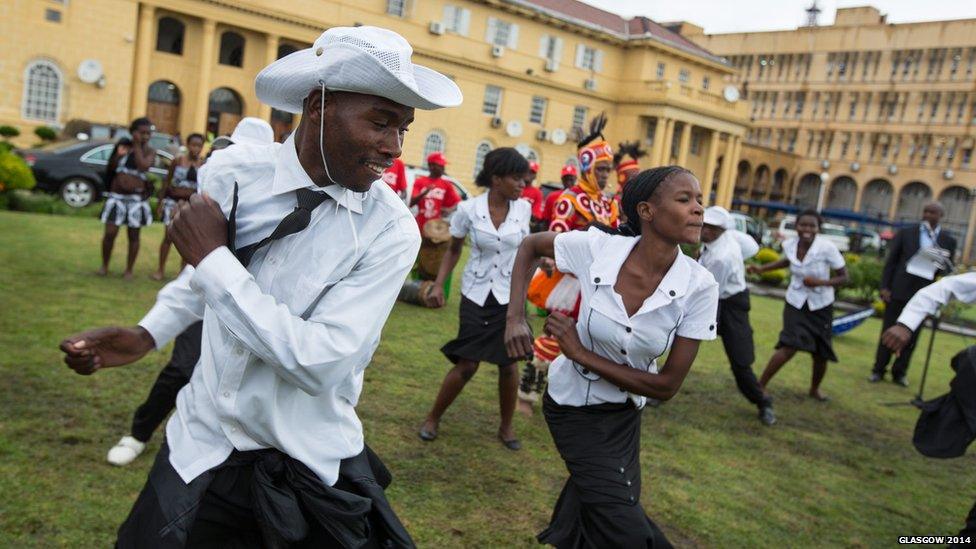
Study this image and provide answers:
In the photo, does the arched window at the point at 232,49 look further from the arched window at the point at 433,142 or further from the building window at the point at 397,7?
the arched window at the point at 433,142

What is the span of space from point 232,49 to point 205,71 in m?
2.78

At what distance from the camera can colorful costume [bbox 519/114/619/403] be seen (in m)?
6.48

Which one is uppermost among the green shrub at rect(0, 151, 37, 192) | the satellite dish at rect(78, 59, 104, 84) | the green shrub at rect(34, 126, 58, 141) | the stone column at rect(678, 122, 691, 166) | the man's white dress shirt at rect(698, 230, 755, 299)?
the stone column at rect(678, 122, 691, 166)

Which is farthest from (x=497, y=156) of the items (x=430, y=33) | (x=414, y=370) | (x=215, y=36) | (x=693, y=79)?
(x=693, y=79)

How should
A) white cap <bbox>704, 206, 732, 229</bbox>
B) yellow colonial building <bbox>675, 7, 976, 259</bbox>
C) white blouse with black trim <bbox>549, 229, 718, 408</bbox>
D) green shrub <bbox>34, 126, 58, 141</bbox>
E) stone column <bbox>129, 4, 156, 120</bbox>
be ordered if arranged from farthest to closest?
yellow colonial building <bbox>675, 7, 976, 259</bbox> → stone column <bbox>129, 4, 156, 120</bbox> → green shrub <bbox>34, 126, 58, 141</bbox> → white cap <bbox>704, 206, 732, 229</bbox> → white blouse with black trim <bbox>549, 229, 718, 408</bbox>

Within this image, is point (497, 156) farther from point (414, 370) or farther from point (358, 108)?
point (358, 108)

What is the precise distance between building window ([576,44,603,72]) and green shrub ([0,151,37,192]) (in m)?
33.9

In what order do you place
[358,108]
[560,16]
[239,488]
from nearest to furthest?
[358,108] → [239,488] → [560,16]

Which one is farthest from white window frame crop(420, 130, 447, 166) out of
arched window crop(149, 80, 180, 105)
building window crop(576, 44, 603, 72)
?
arched window crop(149, 80, 180, 105)

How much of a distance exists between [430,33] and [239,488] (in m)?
38.1

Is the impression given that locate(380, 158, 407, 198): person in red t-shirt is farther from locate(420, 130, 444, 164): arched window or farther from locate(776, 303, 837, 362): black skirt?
locate(420, 130, 444, 164): arched window

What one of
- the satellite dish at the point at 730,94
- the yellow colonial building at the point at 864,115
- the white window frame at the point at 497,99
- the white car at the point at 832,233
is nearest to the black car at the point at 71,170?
the white window frame at the point at 497,99

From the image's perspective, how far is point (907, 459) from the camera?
7027 millimetres

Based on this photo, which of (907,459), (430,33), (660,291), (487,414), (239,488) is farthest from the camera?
(430,33)
